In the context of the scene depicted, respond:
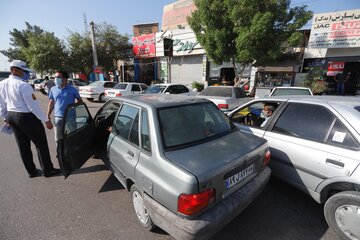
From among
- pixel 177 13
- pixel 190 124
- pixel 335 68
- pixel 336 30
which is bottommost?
pixel 190 124

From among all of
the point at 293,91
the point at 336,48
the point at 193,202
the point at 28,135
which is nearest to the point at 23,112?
the point at 28,135

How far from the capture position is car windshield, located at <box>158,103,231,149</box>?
2045 millimetres

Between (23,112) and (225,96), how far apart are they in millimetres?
5686

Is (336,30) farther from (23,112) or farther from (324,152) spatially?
(23,112)

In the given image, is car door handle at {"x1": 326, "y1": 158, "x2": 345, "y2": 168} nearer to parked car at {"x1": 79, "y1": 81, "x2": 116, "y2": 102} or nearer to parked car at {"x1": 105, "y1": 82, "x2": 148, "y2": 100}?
parked car at {"x1": 105, "y1": 82, "x2": 148, "y2": 100}

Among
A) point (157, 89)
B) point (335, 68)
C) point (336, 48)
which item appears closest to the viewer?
point (157, 89)

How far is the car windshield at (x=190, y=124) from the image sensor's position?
2.05 metres

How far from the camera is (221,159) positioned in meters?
1.84

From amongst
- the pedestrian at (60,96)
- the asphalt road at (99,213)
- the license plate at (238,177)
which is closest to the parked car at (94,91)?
the pedestrian at (60,96)

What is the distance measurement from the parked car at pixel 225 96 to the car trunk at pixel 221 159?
3904mm

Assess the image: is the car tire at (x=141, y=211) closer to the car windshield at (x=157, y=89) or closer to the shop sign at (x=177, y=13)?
the car windshield at (x=157, y=89)

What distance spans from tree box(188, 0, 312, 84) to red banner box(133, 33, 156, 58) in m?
9.62

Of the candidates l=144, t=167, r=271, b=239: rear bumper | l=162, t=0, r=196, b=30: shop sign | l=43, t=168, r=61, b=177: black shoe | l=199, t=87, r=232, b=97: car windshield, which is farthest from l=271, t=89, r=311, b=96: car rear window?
l=162, t=0, r=196, b=30: shop sign

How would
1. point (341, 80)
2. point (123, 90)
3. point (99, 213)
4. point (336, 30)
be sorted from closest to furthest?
point (99, 213) < point (336, 30) < point (123, 90) < point (341, 80)
